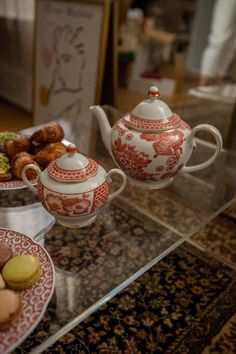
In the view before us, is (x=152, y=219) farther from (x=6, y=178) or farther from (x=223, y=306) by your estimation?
(x=6, y=178)

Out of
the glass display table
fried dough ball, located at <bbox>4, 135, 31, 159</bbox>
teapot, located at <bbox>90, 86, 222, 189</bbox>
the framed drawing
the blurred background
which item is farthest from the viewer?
the blurred background

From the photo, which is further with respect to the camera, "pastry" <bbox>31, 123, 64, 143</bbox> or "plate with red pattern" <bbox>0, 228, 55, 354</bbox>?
"pastry" <bbox>31, 123, 64, 143</bbox>

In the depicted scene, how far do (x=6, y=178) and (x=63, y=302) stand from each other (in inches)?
12.1

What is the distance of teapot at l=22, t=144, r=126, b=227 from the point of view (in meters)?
0.55

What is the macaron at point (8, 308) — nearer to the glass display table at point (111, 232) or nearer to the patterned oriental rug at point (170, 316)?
the glass display table at point (111, 232)

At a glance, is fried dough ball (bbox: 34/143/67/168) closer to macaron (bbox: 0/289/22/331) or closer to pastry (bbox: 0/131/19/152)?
pastry (bbox: 0/131/19/152)

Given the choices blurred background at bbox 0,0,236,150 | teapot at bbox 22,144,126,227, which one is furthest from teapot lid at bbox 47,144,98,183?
blurred background at bbox 0,0,236,150

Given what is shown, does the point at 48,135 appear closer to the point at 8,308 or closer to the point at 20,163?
the point at 20,163

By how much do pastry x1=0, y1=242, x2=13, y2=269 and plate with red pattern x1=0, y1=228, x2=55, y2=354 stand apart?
0.7 inches

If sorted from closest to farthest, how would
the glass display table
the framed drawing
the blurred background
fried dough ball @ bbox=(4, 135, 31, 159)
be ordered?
the glass display table, fried dough ball @ bbox=(4, 135, 31, 159), the framed drawing, the blurred background

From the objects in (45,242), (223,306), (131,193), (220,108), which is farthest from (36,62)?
(223,306)

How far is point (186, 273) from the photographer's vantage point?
3.06 ft

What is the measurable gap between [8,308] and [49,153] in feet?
1.29

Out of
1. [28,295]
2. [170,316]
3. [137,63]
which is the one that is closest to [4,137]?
[28,295]
